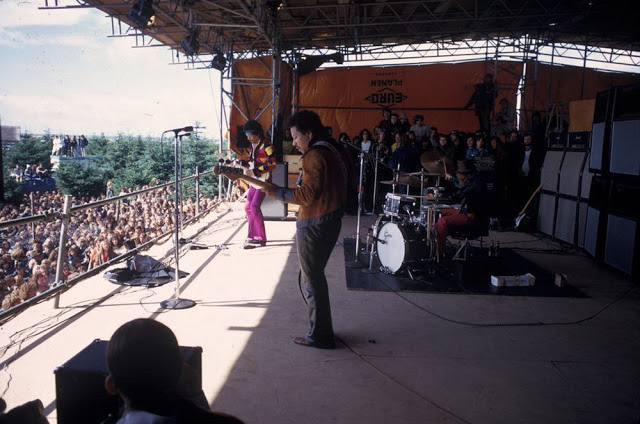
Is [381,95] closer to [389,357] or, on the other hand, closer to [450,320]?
[450,320]

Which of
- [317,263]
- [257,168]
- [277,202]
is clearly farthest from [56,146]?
[317,263]

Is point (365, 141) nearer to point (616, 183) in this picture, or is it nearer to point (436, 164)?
point (436, 164)

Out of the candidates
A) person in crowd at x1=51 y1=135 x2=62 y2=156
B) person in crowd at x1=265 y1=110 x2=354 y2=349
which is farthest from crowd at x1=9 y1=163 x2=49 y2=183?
person in crowd at x1=265 y1=110 x2=354 y2=349

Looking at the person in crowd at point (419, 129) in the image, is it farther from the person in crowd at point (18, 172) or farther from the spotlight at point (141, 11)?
the person in crowd at point (18, 172)

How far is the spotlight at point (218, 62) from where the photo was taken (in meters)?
12.5

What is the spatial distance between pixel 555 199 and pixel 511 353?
612cm

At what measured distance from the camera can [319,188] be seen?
3.62 m

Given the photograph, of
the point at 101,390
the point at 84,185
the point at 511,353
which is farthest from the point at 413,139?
the point at 84,185

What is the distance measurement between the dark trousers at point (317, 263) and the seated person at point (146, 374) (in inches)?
92.7

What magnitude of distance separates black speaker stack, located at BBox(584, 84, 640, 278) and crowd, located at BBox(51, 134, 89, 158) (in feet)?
83.4

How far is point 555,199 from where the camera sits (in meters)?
9.19

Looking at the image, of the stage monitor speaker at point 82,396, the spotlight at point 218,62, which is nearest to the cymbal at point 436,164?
the stage monitor speaker at point 82,396

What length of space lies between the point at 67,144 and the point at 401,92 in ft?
65.9

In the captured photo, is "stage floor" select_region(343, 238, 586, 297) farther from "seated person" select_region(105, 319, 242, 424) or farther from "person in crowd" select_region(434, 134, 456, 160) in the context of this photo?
"seated person" select_region(105, 319, 242, 424)
